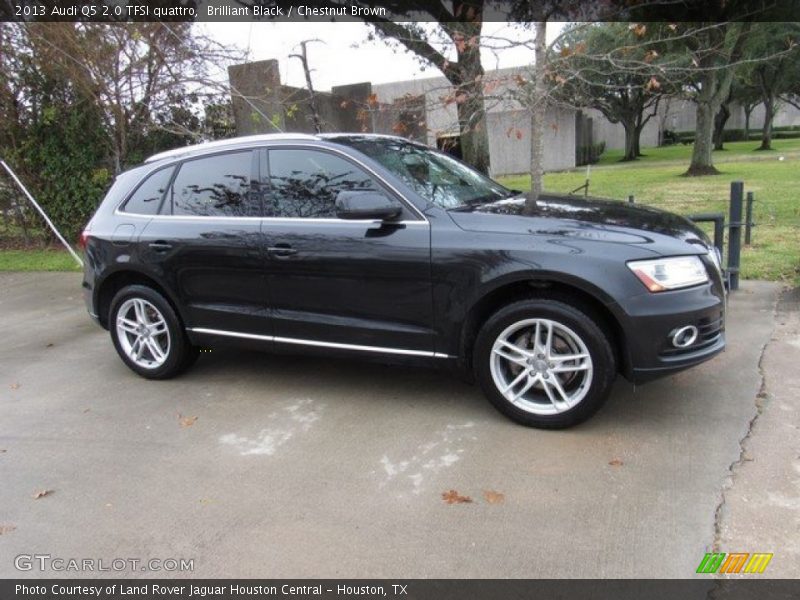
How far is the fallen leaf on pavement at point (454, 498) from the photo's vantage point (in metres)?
3.25

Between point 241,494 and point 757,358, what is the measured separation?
3.83m

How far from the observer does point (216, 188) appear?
4.80 meters

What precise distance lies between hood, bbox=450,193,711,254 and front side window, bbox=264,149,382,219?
2.50ft

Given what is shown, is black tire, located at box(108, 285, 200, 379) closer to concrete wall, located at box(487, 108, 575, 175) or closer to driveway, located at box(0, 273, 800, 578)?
driveway, located at box(0, 273, 800, 578)

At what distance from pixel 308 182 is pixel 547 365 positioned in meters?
2.00

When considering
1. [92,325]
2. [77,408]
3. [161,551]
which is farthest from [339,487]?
[92,325]

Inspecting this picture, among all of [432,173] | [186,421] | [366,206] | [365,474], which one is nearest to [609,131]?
[432,173]

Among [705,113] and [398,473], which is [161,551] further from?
[705,113]

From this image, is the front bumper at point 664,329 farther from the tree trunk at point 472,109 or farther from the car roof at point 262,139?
the tree trunk at point 472,109

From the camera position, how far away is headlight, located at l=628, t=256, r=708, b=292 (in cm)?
357

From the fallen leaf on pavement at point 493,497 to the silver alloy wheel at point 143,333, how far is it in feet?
9.57

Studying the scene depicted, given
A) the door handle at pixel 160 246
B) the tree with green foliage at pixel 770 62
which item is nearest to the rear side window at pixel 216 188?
the door handle at pixel 160 246

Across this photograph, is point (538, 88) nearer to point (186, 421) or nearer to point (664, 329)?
point (664, 329)

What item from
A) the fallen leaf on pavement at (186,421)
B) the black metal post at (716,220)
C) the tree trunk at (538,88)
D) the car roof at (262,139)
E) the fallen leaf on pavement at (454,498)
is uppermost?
the tree trunk at (538,88)
